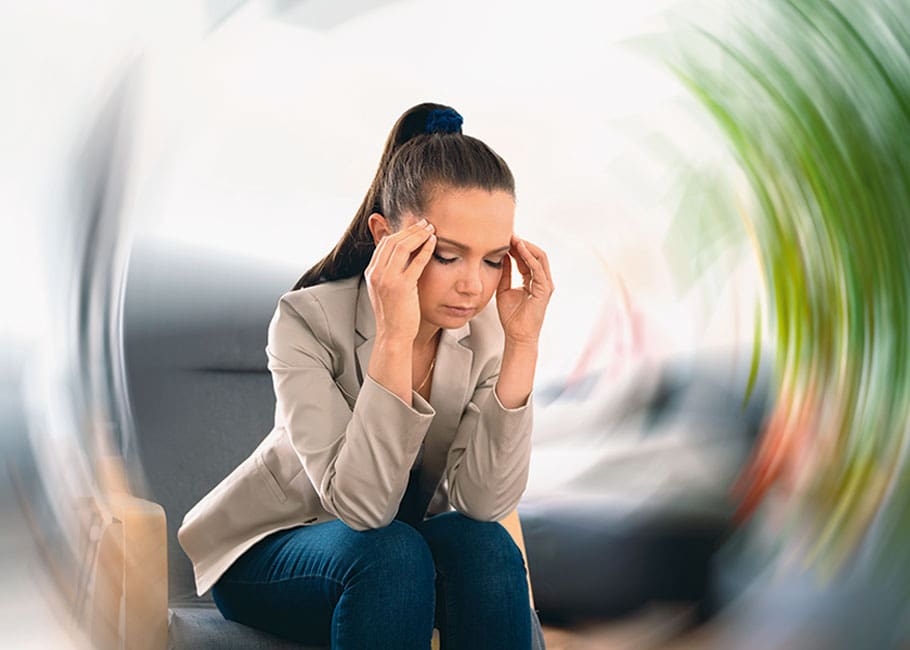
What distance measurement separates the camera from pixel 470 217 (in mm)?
1091

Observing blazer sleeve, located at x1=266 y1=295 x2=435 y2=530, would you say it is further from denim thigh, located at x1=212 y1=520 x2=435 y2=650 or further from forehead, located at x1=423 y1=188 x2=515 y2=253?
forehead, located at x1=423 y1=188 x2=515 y2=253

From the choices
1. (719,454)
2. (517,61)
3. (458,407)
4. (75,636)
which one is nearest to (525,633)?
(458,407)

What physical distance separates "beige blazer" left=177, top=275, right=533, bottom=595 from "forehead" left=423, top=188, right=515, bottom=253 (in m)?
0.15

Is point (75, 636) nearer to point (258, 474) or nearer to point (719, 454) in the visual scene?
point (258, 474)

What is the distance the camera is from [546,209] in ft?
6.55

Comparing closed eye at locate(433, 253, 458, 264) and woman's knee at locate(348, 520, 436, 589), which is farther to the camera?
closed eye at locate(433, 253, 458, 264)

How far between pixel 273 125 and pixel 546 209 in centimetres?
53

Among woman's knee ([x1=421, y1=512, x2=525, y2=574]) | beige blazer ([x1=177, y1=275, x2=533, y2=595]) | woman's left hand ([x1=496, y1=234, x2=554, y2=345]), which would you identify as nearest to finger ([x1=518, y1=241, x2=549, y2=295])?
woman's left hand ([x1=496, y1=234, x2=554, y2=345])

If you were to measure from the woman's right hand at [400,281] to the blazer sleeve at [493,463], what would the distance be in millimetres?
132

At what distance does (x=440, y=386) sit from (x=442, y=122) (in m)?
0.30

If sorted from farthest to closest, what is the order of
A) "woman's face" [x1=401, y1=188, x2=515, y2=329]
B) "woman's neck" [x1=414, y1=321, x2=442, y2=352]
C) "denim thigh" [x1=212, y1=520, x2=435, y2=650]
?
"woman's neck" [x1=414, y1=321, x2=442, y2=352], "woman's face" [x1=401, y1=188, x2=515, y2=329], "denim thigh" [x1=212, y1=520, x2=435, y2=650]

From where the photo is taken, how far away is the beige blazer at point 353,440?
1044 mm

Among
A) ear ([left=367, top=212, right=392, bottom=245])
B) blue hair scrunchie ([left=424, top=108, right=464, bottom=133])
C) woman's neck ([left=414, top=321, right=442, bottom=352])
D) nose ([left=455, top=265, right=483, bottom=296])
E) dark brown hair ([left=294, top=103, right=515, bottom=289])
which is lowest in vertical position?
woman's neck ([left=414, top=321, right=442, bottom=352])

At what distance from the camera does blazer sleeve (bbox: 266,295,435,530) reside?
1.03 meters
